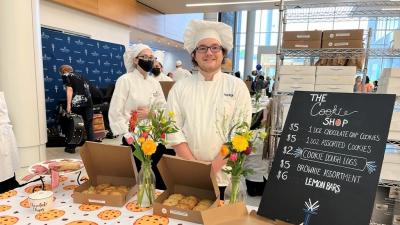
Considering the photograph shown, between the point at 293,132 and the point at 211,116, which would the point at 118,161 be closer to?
the point at 211,116

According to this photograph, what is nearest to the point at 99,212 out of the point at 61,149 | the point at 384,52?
the point at 384,52

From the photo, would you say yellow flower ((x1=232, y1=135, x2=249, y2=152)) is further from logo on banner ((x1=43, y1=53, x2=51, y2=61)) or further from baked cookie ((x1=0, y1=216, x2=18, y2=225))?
logo on banner ((x1=43, y1=53, x2=51, y2=61))

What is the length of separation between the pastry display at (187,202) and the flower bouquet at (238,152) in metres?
0.10

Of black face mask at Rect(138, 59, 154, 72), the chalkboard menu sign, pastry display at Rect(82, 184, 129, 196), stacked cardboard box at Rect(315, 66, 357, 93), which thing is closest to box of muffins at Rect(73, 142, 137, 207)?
pastry display at Rect(82, 184, 129, 196)

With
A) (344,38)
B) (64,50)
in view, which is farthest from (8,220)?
(64,50)

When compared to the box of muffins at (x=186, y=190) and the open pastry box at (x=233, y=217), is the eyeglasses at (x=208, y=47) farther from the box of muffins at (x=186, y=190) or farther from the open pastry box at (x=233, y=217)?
the open pastry box at (x=233, y=217)

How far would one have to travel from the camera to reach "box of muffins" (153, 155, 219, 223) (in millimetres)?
1072

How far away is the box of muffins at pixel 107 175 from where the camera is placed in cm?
117

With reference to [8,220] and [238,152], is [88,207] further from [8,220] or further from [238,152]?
[238,152]

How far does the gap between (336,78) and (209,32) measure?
132 cm

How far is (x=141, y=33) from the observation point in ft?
27.5

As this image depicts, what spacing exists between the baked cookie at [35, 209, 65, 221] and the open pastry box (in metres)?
0.58

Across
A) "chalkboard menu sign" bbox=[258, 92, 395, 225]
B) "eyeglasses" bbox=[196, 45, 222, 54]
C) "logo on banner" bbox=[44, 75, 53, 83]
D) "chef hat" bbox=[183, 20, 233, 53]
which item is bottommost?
"chalkboard menu sign" bbox=[258, 92, 395, 225]

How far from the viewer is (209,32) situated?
5.14 ft
